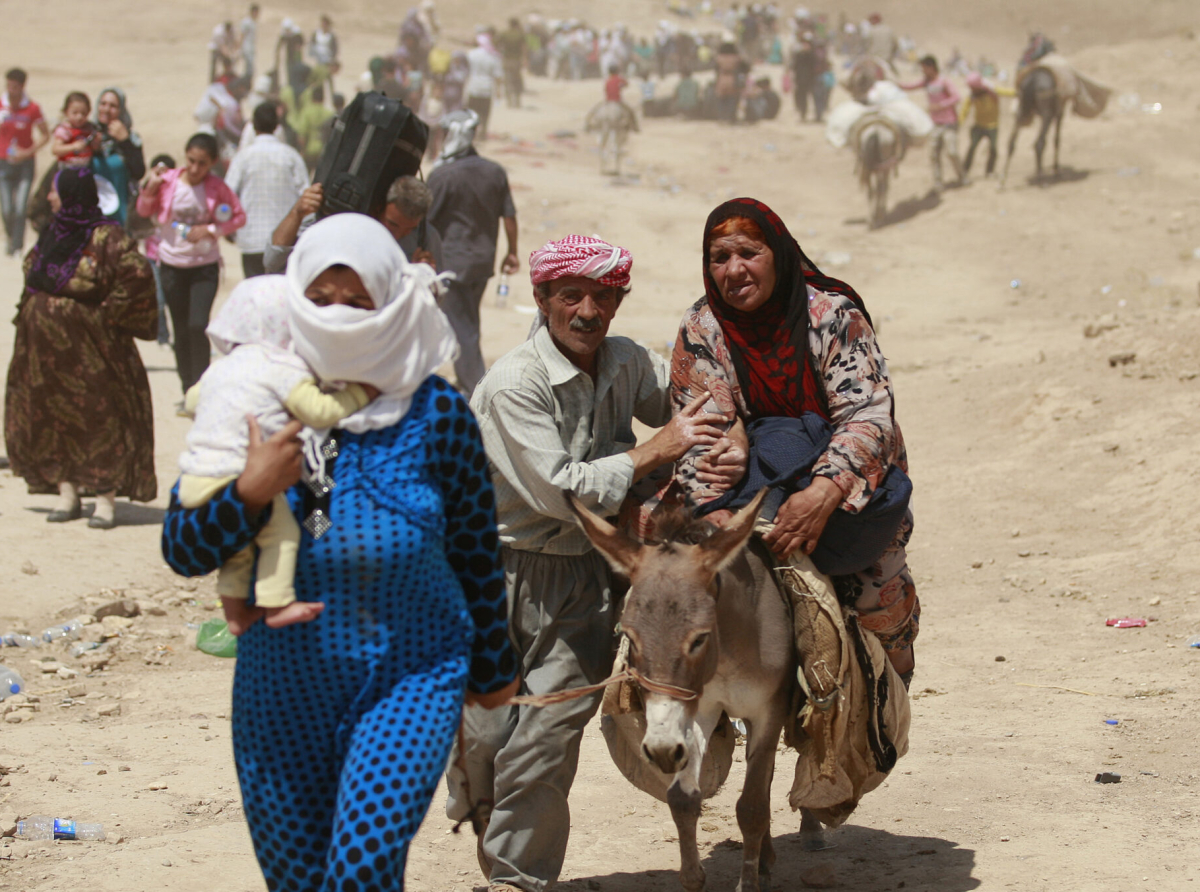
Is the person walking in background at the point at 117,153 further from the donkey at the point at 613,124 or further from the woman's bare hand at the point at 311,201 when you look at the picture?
the donkey at the point at 613,124

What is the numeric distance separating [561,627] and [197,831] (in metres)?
1.63

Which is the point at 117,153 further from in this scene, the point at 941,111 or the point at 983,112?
the point at 983,112

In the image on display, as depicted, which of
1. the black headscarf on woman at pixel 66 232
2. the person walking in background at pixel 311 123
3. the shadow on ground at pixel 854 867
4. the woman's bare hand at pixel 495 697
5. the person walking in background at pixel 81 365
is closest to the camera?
the woman's bare hand at pixel 495 697

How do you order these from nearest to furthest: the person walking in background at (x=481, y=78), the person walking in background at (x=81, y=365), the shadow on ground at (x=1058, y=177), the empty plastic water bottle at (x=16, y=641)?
the empty plastic water bottle at (x=16, y=641) < the person walking in background at (x=81, y=365) < the shadow on ground at (x=1058, y=177) < the person walking in background at (x=481, y=78)

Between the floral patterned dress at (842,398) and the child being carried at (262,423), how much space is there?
4.82 feet

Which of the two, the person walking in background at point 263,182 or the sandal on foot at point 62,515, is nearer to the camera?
the sandal on foot at point 62,515

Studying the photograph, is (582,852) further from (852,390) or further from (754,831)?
(852,390)

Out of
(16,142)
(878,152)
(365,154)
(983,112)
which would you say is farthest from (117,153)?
(983,112)

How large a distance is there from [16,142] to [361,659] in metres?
15.0

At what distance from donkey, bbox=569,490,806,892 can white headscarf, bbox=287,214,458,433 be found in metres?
0.96

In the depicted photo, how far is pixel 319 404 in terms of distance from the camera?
2.47 meters

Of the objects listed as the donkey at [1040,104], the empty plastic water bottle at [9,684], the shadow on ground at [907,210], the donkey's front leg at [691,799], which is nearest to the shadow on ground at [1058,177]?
the donkey at [1040,104]

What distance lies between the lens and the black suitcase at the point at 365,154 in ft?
21.1

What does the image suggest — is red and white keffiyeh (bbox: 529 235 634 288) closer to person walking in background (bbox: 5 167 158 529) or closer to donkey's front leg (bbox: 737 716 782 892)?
donkey's front leg (bbox: 737 716 782 892)
